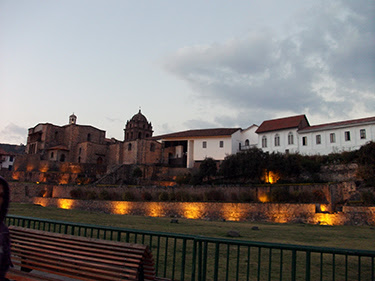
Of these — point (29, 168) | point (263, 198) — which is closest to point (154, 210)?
point (263, 198)

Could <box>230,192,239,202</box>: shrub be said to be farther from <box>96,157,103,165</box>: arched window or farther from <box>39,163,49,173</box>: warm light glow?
<box>96,157,103,165</box>: arched window

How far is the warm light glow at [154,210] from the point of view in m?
29.9

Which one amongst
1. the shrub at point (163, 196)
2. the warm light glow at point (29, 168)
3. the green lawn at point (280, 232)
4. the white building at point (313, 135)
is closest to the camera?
the green lawn at point (280, 232)

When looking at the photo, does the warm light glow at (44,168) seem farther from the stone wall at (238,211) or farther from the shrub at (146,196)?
the shrub at (146,196)

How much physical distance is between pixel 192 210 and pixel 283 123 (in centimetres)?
2089

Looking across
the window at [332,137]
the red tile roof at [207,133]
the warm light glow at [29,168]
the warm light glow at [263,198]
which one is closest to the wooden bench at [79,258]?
the warm light glow at [263,198]

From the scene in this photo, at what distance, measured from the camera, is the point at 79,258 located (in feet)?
15.7

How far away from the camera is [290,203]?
25.0 meters

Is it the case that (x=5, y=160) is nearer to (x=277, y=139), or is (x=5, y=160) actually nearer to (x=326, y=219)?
(x=277, y=139)

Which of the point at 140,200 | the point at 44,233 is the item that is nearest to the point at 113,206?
the point at 140,200

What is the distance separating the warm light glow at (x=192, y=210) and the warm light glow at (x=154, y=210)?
234 centimetres

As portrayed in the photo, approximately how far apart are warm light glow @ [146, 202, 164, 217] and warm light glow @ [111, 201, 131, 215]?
7.22ft

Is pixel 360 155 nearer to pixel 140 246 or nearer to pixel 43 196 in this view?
pixel 140 246

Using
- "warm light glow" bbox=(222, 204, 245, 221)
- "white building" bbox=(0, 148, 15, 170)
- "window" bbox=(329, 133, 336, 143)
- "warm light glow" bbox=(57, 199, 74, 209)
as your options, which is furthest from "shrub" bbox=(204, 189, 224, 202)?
"white building" bbox=(0, 148, 15, 170)
